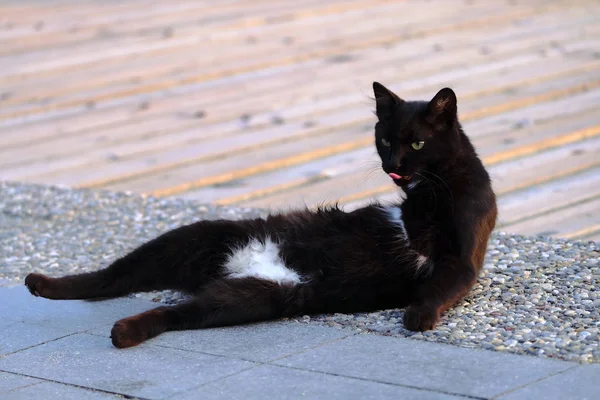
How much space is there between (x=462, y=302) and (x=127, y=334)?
1.17 meters

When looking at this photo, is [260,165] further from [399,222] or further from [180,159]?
[399,222]

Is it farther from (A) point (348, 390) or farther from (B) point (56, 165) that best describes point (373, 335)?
(B) point (56, 165)

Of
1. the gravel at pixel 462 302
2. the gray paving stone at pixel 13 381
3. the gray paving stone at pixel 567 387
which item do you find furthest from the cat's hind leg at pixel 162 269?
the gray paving stone at pixel 567 387

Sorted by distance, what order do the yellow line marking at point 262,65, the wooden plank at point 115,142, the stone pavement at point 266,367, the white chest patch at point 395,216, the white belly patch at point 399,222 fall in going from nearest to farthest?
the stone pavement at point 266,367
the white belly patch at point 399,222
the white chest patch at point 395,216
the wooden plank at point 115,142
the yellow line marking at point 262,65

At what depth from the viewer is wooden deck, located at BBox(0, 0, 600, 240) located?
5.35m

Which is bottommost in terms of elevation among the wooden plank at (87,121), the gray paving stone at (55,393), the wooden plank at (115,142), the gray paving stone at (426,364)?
the gray paving stone at (426,364)

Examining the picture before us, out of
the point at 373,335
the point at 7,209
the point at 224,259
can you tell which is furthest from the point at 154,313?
the point at 7,209

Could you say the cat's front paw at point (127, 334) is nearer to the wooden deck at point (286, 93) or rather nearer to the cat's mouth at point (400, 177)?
the cat's mouth at point (400, 177)

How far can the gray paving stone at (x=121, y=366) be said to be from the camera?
2.72 metres

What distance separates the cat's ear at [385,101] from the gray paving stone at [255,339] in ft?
2.79

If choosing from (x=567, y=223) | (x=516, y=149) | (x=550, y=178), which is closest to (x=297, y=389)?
(x=567, y=223)

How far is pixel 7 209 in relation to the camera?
5059 millimetres

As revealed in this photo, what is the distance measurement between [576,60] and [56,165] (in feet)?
14.4

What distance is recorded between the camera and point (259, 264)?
3449 millimetres
